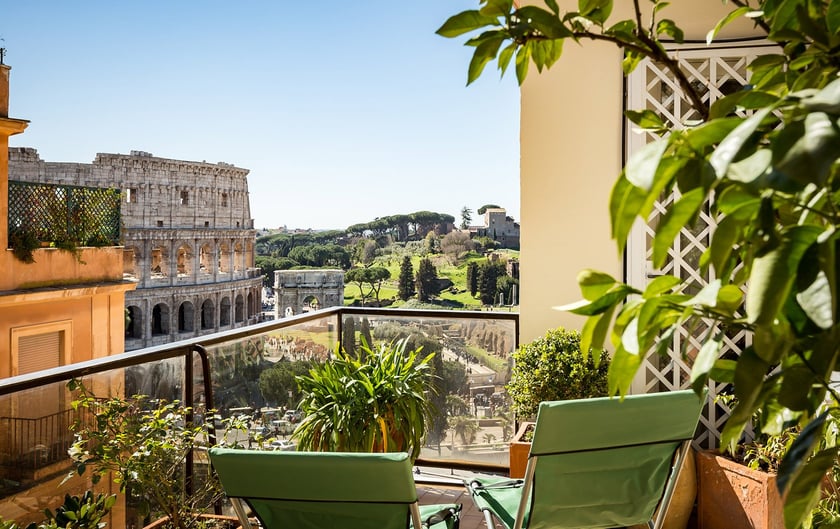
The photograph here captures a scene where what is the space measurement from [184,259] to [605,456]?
5169 centimetres

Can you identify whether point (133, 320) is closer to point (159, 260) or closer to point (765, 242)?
point (159, 260)

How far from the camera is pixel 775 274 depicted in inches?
12.6

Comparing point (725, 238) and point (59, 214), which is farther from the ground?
point (59, 214)

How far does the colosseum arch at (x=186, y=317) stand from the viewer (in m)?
49.9

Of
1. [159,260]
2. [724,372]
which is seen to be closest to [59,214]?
[724,372]

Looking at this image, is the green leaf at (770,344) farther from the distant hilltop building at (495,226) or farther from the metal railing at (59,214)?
the distant hilltop building at (495,226)

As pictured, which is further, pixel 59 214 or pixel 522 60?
pixel 59 214

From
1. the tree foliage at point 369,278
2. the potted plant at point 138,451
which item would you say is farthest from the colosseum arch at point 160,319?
the potted plant at point 138,451

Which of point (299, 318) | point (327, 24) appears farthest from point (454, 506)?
point (327, 24)

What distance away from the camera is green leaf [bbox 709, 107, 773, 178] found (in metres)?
0.31

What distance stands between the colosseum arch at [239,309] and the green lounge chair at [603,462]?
53233 millimetres

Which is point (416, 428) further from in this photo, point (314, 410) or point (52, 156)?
point (52, 156)

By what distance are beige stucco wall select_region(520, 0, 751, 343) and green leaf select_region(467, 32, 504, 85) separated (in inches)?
132

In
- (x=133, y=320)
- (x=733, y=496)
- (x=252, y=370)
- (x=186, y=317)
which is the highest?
(x=252, y=370)
